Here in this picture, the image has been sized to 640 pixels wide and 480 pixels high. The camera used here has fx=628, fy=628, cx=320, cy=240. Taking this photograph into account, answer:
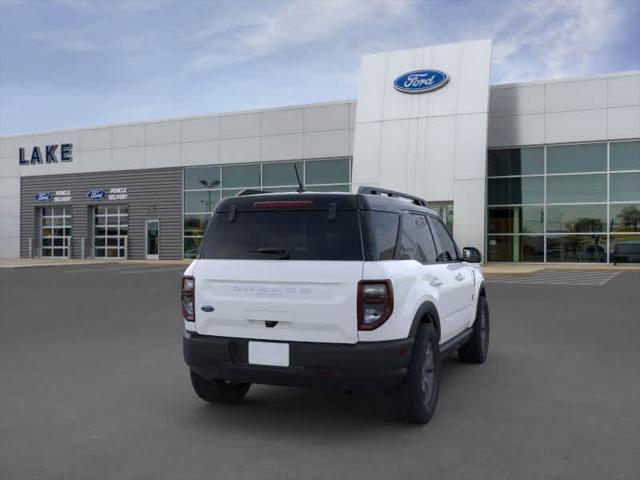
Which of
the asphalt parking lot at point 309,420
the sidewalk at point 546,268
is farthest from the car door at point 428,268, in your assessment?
the sidewalk at point 546,268

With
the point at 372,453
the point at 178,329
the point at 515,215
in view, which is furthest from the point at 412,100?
the point at 372,453

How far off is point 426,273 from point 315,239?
1.03 meters

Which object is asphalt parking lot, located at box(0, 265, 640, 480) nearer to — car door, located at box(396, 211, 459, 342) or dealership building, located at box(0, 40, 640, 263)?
car door, located at box(396, 211, 459, 342)

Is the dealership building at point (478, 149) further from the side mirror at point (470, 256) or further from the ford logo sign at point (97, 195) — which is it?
the side mirror at point (470, 256)

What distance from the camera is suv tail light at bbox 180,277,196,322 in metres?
4.66

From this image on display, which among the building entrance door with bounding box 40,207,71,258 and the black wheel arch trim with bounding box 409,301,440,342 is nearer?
the black wheel arch trim with bounding box 409,301,440,342

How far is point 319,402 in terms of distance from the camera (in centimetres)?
525

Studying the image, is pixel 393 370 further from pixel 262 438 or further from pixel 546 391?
pixel 546 391

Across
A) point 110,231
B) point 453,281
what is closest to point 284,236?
point 453,281

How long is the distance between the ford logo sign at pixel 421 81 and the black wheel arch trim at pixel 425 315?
74.0ft

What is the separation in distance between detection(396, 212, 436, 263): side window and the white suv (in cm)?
2

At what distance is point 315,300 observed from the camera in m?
4.30

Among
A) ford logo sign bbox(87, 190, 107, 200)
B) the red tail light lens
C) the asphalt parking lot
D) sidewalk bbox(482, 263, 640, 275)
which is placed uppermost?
ford logo sign bbox(87, 190, 107, 200)

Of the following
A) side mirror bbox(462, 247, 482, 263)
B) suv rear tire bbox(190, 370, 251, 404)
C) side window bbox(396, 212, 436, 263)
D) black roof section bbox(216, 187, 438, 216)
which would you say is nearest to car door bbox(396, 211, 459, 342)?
side window bbox(396, 212, 436, 263)
